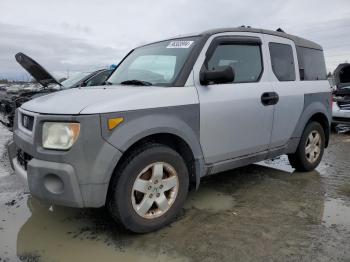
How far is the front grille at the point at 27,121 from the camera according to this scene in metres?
3.18

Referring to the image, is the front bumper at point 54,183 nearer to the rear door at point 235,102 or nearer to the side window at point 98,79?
the rear door at point 235,102

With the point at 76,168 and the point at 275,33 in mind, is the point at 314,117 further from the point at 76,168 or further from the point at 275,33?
the point at 76,168

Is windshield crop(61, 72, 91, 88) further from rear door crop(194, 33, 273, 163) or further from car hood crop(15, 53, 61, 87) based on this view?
rear door crop(194, 33, 273, 163)

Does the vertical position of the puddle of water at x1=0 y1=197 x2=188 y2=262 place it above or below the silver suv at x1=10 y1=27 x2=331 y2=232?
below

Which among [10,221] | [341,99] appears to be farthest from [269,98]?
[341,99]

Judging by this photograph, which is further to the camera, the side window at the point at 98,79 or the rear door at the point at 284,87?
the side window at the point at 98,79

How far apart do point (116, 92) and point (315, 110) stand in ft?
10.1

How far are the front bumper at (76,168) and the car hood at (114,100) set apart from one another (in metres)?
0.10

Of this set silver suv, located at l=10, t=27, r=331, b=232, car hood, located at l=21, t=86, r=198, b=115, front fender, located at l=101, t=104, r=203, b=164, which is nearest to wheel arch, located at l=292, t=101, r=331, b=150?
silver suv, located at l=10, t=27, r=331, b=232

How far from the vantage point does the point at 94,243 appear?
3156 mm

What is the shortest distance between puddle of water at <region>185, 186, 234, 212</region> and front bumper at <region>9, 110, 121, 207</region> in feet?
4.53

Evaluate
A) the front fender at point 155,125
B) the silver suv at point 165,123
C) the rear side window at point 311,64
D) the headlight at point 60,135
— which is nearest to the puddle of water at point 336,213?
the silver suv at point 165,123

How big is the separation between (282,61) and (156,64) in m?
1.74

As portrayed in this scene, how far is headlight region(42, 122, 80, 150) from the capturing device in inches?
111
